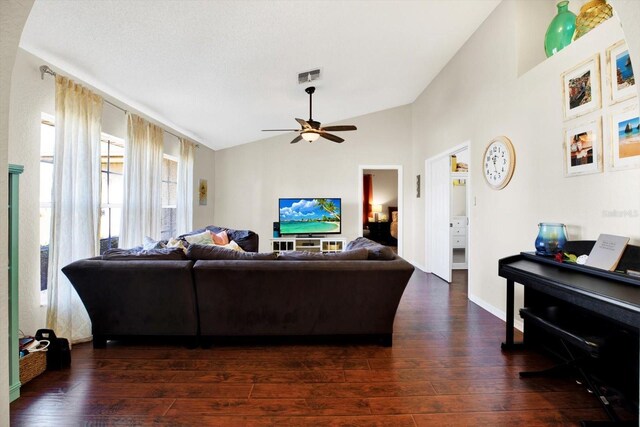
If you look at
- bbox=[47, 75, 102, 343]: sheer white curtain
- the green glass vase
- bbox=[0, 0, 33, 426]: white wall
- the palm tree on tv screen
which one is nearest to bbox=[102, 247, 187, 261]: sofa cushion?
bbox=[47, 75, 102, 343]: sheer white curtain

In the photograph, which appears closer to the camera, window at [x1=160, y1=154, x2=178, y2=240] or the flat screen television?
window at [x1=160, y1=154, x2=178, y2=240]

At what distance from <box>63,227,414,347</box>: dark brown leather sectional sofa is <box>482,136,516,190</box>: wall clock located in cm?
163

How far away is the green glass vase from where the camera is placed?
7.89 feet

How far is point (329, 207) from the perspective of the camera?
5.86m

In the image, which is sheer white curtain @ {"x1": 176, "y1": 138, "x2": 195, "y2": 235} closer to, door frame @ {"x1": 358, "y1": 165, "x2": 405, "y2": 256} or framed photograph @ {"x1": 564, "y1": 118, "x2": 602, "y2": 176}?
door frame @ {"x1": 358, "y1": 165, "x2": 405, "y2": 256}

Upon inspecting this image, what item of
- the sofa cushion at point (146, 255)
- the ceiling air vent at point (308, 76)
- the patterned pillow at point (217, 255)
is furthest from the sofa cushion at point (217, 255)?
the ceiling air vent at point (308, 76)

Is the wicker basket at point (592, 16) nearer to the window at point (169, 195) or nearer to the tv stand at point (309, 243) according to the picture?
the tv stand at point (309, 243)

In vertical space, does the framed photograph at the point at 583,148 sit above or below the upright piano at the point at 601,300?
above

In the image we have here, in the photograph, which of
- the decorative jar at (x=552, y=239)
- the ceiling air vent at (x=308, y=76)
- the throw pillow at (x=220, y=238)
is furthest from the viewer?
the throw pillow at (x=220, y=238)

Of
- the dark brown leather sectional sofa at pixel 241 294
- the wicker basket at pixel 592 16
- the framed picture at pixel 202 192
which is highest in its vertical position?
the wicker basket at pixel 592 16

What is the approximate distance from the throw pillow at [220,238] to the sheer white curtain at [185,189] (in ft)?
2.89

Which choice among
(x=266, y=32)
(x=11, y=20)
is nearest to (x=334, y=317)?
(x=11, y=20)

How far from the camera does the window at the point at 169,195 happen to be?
448 centimetres

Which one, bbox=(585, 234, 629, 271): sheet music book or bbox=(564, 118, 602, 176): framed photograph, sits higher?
bbox=(564, 118, 602, 176): framed photograph
